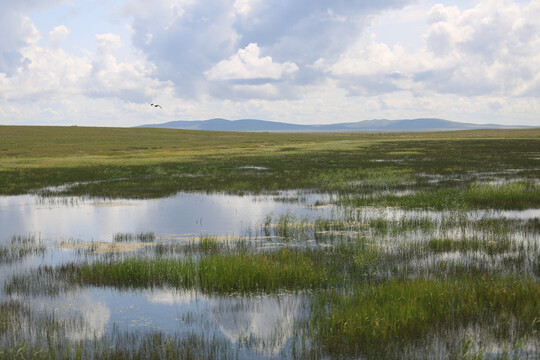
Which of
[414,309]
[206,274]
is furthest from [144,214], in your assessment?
[414,309]

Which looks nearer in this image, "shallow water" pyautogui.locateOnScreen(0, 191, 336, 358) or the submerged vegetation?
the submerged vegetation

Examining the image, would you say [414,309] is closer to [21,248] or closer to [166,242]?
→ [166,242]

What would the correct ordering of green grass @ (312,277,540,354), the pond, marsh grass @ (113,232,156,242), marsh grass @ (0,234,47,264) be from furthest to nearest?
marsh grass @ (113,232,156,242)
marsh grass @ (0,234,47,264)
the pond
green grass @ (312,277,540,354)

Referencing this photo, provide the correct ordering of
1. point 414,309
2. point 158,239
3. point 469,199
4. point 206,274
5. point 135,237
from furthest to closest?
point 469,199, point 135,237, point 158,239, point 206,274, point 414,309

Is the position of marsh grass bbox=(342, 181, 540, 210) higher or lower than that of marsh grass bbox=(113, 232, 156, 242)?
higher

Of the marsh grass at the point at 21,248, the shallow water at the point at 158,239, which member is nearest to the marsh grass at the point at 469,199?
the shallow water at the point at 158,239

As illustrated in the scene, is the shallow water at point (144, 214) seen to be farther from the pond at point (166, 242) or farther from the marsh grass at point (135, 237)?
the marsh grass at point (135, 237)

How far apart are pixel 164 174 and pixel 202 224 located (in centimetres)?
2058

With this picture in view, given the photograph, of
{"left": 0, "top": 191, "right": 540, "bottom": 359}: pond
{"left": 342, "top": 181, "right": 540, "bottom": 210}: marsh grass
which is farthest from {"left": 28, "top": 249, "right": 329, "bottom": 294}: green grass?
{"left": 342, "top": 181, "right": 540, "bottom": 210}: marsh grass

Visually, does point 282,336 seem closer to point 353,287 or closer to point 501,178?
point 353,287

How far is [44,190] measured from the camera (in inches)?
1173

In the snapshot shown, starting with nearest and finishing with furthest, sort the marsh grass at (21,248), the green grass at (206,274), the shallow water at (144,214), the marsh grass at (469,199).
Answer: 1. the green grass at (206,274)
2. the marsh grass at (21,248)
3. the shallow water at (144,214)
4. the marsh grass at (469,199)

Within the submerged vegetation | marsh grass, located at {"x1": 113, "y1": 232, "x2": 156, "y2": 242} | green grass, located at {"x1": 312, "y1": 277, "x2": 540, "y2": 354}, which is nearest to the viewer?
the submerged vegetation

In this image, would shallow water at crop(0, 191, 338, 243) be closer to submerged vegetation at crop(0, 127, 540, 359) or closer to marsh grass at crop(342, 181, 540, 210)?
submerged vegetation at crop(0, 127, 540, 359)
